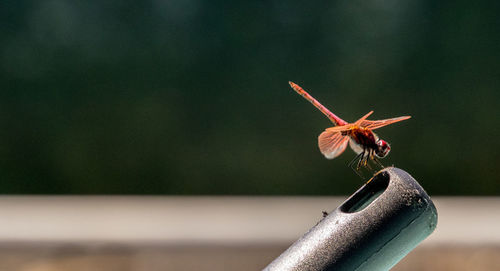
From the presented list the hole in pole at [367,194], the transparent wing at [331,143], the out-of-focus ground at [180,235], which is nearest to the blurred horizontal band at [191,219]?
the out-of-focus ground at [180,235]

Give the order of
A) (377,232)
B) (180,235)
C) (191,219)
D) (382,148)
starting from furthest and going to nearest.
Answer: (191,219) < (180,235) < (382,148) < (377,232)

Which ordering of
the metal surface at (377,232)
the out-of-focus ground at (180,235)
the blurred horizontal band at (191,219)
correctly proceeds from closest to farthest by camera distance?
the metal surface at (377,232), the out-of-focus ground at (180,235), the blurred horizontal band at (191,219)

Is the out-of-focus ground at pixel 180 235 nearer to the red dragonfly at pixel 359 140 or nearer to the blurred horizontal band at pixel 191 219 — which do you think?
the blurred horizontal band at pixel 191 219

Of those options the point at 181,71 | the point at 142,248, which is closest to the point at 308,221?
the point at 142,248

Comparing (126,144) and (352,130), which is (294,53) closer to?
(126,144)

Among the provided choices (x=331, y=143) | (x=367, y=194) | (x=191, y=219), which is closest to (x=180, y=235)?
(x=191, y=219)

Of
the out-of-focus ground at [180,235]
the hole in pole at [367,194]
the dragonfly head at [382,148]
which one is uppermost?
the out-of-focus ground at [180,235]

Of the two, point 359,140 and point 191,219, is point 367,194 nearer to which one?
point 359,140
